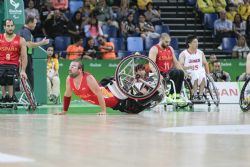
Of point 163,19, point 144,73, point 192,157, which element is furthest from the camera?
point 163,19

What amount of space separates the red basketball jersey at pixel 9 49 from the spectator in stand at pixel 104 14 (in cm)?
751

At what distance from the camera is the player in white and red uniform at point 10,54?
1420cm

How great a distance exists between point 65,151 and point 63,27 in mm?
14038

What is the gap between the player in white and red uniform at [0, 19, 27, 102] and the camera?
14.2m

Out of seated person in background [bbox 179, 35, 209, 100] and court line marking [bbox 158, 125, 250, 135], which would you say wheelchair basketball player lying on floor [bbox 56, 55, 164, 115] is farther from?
court line marking [bbox 158, 125, 250, 135]

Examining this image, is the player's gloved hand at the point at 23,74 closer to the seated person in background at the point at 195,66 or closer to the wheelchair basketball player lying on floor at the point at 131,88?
the wheelchair basketball player lying on floor at the point at 131,88

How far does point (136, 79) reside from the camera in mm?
13922

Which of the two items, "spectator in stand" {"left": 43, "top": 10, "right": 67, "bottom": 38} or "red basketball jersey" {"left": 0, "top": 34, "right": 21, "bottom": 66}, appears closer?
"red basketball jersey" {"left": 0, "top": 34, "right": 21, "bottom": 66}

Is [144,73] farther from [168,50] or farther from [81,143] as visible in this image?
[81,143]

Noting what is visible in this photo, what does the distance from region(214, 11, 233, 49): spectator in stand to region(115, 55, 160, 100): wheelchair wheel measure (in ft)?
31.4

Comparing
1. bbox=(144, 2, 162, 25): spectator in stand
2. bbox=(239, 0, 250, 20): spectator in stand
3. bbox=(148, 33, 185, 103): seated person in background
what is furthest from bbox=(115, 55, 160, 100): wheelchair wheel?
bbox=(239, 0, 250, 20): spectator in stand

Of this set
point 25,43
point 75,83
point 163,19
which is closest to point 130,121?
point 75,83

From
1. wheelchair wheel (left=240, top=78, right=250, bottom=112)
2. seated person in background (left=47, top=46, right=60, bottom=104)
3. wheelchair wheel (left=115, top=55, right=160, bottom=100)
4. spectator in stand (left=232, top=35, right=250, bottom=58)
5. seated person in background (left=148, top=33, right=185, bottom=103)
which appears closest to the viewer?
wheelchair wheel (left=115, top=55, right=160, bottom=100)

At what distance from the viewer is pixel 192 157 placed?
661 centimetres
